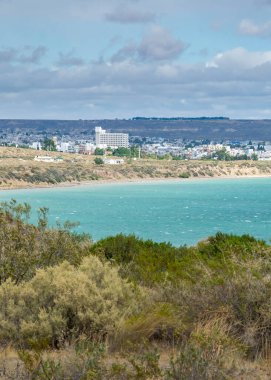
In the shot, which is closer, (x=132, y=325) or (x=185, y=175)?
(x=132, y=325)

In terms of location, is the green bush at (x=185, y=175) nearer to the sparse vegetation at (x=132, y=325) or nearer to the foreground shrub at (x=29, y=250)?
the foreground shrub at (x=29, y=250)

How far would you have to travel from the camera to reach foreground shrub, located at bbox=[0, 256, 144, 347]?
803 cm

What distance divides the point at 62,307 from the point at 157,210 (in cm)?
5874

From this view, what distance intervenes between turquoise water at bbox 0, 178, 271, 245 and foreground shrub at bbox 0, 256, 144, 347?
29.8 metres

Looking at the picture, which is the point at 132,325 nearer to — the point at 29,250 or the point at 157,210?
the point at 29,250

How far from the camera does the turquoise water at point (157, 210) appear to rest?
4806cm

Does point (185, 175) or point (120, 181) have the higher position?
point (185, 175)

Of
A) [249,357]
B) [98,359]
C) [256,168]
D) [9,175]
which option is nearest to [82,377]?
[98,359]

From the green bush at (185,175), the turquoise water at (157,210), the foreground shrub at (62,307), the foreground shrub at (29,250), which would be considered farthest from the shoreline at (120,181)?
the foreground shrub at (62,307)

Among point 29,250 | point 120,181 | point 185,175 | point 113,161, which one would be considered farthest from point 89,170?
point 29,250

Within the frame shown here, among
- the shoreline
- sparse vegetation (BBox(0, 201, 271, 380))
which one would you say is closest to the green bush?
the shoreline

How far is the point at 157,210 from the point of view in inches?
2635

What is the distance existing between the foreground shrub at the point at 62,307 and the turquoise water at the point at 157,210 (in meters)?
29.8

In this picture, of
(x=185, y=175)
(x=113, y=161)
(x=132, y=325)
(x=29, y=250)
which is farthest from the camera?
(x=113, y=161)
